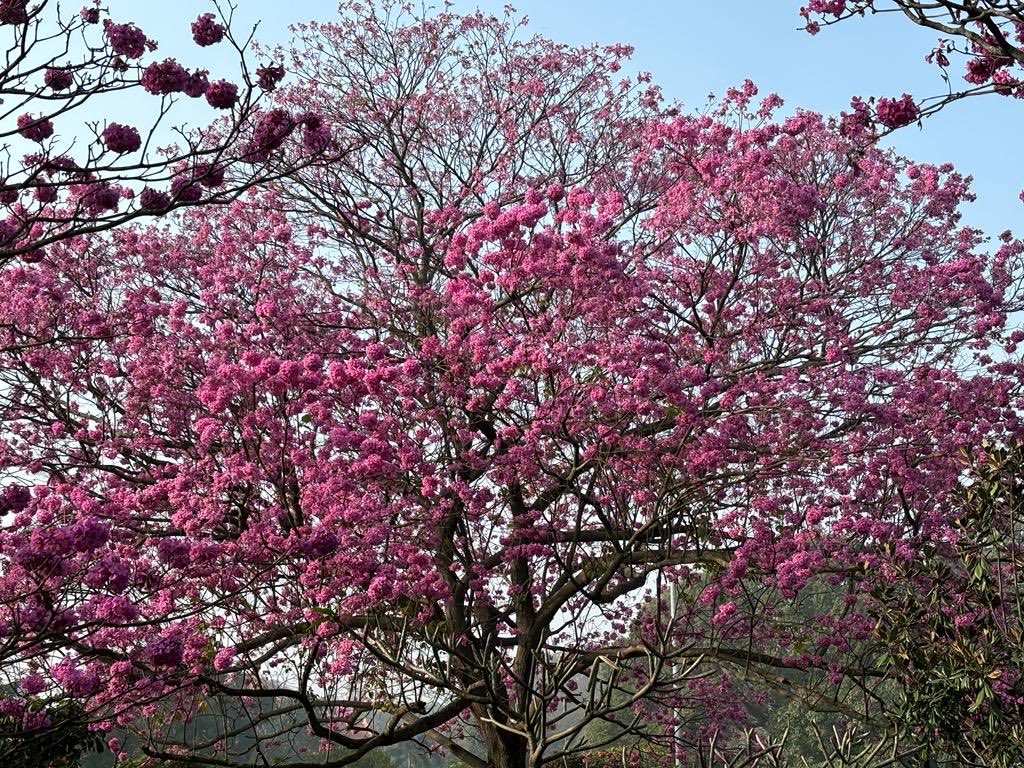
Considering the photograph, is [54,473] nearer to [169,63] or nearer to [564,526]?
[564,526]

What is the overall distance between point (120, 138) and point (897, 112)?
4130mm

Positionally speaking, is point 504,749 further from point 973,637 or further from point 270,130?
point 270,130

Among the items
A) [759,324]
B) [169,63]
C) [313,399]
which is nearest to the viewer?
[169,63]

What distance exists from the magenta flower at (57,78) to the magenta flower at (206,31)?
2.69 ft

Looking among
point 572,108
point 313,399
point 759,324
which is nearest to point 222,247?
point 313,399

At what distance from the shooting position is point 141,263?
12.6m

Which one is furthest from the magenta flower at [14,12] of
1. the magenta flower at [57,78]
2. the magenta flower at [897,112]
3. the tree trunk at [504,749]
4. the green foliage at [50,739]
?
the tree trunk at [504,749]

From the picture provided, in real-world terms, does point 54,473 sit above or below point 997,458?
above

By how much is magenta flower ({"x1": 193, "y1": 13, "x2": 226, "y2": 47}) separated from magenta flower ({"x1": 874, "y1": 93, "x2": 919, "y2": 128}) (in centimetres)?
375

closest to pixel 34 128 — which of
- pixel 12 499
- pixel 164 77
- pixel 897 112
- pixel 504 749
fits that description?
pixel 164 77

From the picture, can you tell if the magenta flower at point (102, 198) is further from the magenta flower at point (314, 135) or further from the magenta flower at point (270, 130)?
the magenta flower at point (314, 135)

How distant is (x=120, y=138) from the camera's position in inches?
206

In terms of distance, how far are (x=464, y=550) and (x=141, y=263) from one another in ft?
18.3

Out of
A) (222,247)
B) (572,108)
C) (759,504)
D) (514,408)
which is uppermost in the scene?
(572,108)
